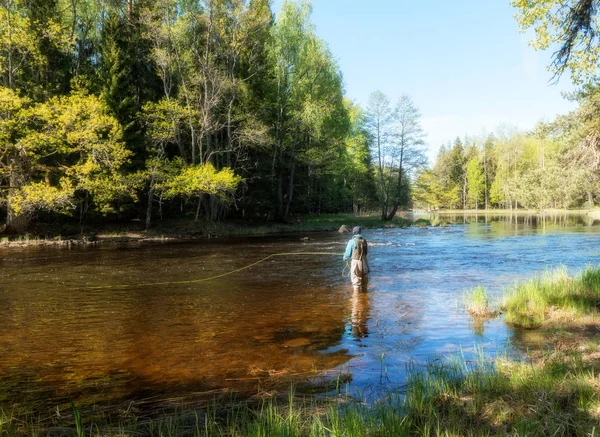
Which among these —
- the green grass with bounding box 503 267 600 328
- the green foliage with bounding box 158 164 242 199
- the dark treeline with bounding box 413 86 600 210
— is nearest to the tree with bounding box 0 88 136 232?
the green foliage with bounding box 158 164 242 199

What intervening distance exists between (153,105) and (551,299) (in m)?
28.8

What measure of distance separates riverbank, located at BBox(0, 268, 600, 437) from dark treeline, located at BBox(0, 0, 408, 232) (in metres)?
22.5

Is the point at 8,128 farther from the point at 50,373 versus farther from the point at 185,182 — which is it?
the point at 50,373

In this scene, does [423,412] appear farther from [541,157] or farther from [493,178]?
[493,178]

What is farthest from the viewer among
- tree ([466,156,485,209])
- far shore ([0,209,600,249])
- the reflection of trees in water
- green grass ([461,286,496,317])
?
tree ([466,156,485,209])

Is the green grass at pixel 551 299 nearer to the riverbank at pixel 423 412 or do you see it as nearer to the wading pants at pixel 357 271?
the riverbank at pixel 423 412

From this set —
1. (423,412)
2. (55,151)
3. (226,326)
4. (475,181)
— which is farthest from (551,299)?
(475,181)

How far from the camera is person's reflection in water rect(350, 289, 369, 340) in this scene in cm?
842

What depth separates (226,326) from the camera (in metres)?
8.95

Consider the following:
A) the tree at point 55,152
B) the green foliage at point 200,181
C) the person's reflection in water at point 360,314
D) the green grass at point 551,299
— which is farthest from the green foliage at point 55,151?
the green grass at point 551,299

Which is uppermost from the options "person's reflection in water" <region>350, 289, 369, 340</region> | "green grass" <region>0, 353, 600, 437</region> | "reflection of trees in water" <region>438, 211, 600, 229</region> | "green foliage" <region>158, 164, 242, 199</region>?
"green foliage" <region>158, 164, 242, 199</region>

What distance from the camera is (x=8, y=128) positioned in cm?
2355

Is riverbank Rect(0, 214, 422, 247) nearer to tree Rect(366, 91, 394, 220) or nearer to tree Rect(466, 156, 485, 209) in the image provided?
tree Rect(366, 91, 394, 220)

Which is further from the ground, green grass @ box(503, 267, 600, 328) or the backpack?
the backpack
